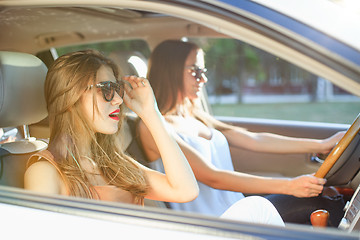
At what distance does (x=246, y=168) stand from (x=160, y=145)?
1557 millimetres

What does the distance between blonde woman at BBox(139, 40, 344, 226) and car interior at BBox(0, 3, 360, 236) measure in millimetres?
117

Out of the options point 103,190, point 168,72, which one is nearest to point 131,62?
point 168,72

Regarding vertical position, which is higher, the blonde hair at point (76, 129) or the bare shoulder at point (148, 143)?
the blonde hair at point (76, 129)

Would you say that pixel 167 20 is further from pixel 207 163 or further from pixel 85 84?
pixel 85 84

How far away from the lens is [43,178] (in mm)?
1492

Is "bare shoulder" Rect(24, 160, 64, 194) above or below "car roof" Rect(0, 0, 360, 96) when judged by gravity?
below

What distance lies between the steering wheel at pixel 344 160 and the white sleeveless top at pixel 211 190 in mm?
554

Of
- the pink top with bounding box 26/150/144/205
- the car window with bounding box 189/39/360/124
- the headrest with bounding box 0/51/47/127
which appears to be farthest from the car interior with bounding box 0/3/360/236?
the car window with bounding box 189/39/360/124

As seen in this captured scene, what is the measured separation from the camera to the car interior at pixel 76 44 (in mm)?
1692

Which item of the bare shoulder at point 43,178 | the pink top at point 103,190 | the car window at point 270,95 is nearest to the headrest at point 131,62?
the pink top at point 103,190

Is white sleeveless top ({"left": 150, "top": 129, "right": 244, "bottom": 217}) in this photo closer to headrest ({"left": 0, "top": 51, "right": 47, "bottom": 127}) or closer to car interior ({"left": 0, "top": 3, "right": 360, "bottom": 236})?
car interior ({"left": 0, "top": 3, "right": 360, "bottom": 236})

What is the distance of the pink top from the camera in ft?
5.13

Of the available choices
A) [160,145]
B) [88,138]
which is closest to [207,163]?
[160,145]

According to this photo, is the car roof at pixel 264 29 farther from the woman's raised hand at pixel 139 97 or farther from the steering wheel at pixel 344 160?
the steering wheel at pixel 344 160
